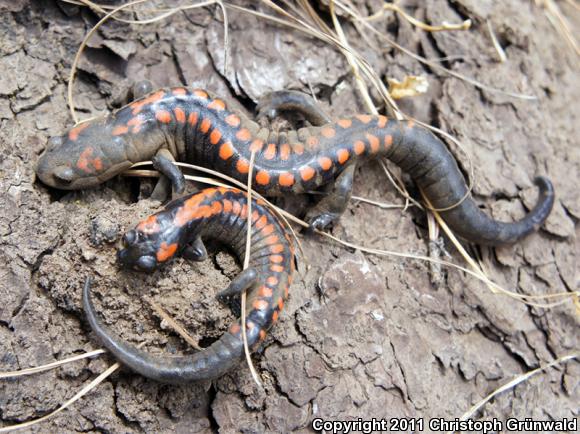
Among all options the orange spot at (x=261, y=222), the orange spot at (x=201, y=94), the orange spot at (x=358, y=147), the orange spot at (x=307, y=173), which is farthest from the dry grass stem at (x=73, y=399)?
the orange spot at (x=358, y=147)

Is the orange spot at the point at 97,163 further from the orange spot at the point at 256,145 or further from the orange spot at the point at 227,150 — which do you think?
the orange spot at the point at 256,145

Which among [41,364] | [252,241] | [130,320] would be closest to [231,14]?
[252,241]

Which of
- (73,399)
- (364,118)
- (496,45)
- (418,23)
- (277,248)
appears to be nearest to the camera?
(73,399)

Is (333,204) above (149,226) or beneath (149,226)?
above

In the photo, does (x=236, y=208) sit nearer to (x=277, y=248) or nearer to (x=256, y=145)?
(x=277, y=248)

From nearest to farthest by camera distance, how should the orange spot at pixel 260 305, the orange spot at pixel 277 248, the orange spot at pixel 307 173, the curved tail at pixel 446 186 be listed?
the orange spot at pixel 260 305 → the orange spot at pixel 277 248 → the orange spot at pixel 307 173 → the curved tail at pixel 446 186

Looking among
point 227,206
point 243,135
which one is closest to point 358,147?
point 243,135

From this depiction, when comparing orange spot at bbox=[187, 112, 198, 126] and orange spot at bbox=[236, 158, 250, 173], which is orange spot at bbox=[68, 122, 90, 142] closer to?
Answer: orange spot at bbox=[187, 112, 198, 126]
